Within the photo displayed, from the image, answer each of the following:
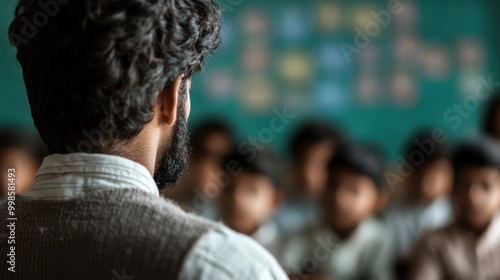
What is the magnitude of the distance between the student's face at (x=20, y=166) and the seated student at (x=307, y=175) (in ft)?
Result: 2.96

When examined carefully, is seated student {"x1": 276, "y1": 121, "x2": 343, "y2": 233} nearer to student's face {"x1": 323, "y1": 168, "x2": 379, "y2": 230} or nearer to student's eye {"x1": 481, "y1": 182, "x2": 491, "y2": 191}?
student's face {"x1": 323, "y1": 168, "x2": 379, "y2": 230}

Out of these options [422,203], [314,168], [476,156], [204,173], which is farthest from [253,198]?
[422,203]

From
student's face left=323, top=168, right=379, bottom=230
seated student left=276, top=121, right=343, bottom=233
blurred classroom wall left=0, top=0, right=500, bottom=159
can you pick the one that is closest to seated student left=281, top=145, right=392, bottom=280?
student's face left=323, top=168, right=379, bottom=230

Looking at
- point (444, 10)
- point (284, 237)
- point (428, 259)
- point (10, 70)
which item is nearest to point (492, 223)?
point (428, 259)

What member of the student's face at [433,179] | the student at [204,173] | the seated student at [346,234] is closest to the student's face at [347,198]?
the seated student at [346,234]

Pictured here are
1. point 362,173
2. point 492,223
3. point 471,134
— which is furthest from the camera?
point 471,134

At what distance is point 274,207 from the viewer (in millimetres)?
2730

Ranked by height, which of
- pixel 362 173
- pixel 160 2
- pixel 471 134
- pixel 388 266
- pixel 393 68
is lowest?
pixel 471 134

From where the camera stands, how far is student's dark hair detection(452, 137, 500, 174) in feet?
8.28

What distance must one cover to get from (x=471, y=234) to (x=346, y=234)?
1.30 feet

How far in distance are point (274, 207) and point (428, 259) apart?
0.54 metres

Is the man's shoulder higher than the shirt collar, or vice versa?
the shirt collar

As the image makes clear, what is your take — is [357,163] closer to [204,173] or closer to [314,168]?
[314,168]

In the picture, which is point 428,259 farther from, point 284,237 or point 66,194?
point 66,194
